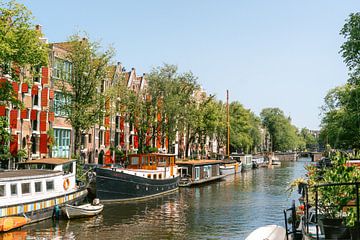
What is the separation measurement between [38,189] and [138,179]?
11.2m

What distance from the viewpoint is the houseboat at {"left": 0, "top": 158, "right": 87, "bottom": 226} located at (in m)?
23.7

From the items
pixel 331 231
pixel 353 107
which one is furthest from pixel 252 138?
pixel 331 231

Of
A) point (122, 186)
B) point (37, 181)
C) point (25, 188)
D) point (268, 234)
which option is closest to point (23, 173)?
point (37, 181)

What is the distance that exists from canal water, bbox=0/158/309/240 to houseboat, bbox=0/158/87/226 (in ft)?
3.31

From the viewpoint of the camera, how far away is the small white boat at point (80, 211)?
26.9 m

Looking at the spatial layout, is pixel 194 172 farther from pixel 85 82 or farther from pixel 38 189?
pixel 38 189

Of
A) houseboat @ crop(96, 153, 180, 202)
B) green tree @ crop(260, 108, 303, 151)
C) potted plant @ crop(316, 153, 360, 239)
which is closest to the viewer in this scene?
potted plant @ crop(316, 153, 360, 239)

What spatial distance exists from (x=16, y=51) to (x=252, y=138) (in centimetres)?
9226

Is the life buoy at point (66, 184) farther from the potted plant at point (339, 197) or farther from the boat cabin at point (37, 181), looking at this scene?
the potted plant at point (339, 197)

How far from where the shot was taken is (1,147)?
3841 cm

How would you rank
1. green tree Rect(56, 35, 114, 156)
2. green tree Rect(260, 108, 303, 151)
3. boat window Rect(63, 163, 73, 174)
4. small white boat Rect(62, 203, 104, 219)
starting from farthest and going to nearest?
1. green tree Rect(260, 108, 303, 151)
2. green tree Rect(56, 35, 114, 156)
3. boat window Rect(63, 163, 73, 174)
4. small white boat Rect(62, 203, 104, 219)

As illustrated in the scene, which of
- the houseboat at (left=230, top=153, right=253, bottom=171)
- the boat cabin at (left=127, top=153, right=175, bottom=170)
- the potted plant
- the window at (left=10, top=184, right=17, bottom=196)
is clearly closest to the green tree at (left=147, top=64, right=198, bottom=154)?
the boat cabin at (left=127, top=153, right=175, bottom=170)

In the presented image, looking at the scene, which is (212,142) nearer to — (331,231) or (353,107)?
(353,107)

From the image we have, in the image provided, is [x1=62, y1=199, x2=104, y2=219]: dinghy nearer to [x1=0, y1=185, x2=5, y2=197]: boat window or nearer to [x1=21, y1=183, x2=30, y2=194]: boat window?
[x1=21, y1=183, x2=30, y2=194]: boat window
